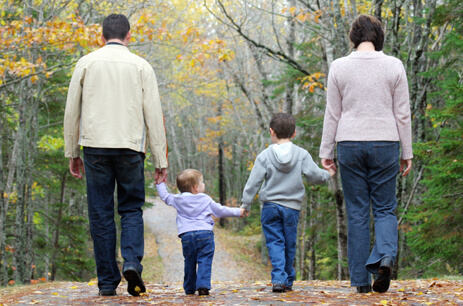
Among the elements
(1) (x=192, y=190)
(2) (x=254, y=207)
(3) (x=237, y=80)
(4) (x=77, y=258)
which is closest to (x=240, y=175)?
(2) (x=254, y=207)

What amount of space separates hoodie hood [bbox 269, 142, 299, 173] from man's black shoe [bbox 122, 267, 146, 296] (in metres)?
1.74

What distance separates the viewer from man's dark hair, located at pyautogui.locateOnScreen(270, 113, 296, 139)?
4.89m

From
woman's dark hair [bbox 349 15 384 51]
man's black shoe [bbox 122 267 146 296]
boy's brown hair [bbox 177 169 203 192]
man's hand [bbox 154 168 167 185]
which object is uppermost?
woman's dark hair [bbox 349 15 384 51]

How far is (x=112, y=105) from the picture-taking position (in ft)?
13.6

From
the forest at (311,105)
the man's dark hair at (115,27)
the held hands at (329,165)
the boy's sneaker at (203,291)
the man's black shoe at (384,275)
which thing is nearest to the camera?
the man's black shoe at (384,275)

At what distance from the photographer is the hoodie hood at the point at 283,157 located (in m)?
4.76

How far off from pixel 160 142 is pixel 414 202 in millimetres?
10734

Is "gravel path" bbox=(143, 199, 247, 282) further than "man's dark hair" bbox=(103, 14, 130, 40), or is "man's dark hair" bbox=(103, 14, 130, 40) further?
"gravel path" bbox=(143, 199, 247, 282)

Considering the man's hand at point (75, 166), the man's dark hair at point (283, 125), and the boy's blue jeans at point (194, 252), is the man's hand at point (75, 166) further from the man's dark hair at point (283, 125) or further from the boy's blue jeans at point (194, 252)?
the man's dark hair at point (283, 125)

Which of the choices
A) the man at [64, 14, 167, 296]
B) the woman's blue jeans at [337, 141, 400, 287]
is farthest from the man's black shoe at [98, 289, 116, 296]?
the woman's blue jeans at [337, 141, 400, 287]

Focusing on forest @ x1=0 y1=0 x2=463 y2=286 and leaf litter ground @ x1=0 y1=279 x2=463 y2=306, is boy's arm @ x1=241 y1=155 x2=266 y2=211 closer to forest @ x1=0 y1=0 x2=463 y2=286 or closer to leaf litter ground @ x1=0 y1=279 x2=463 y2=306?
leaf litter ground @ x1=0 y1=279 x2=463 y2=306

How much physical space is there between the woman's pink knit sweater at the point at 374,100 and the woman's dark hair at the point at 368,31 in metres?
0.15

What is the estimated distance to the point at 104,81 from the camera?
417 centimetres

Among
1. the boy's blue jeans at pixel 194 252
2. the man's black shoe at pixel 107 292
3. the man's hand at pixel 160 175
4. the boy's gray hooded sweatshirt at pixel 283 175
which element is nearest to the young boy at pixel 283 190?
Answer: the boy's gray hooded sweatshirt at pixel 283 175
